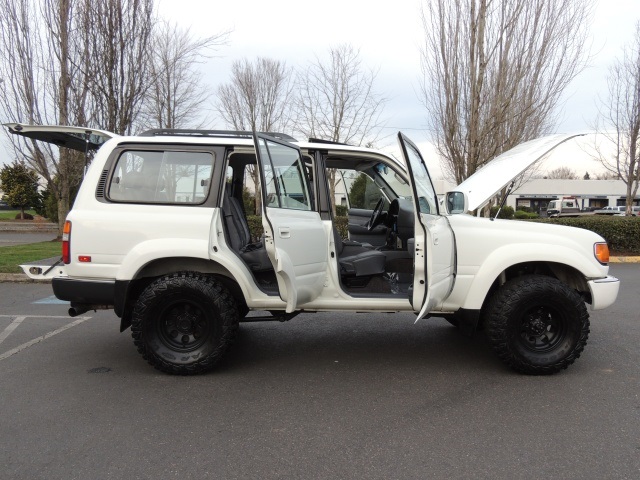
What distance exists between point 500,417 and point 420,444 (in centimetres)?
75

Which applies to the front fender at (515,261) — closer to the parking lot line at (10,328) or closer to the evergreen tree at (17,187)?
the parking lot line at (10,328)

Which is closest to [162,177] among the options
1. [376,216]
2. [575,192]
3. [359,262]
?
[359,262]

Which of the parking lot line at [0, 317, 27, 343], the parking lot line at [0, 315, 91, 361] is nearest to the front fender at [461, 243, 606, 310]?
the parking lot line at [0, 315, 91, 361]

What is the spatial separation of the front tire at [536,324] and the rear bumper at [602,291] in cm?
18

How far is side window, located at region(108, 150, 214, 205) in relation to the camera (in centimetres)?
424

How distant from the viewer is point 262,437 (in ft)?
10.5

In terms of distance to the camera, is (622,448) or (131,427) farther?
(131,427)

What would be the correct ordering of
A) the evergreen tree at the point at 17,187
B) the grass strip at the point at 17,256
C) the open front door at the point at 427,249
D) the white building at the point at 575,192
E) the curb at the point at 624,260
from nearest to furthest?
the open front door at the point at 427,249, the grass strip at the point at 17,256, the curb at the point at 624,260, the evergreen tree at the point at 17,187, the white building at the point at 575,192

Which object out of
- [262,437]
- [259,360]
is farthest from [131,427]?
[259,360]

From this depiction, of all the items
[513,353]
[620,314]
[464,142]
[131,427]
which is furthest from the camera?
[464,142]

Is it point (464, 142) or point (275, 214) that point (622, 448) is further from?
point (464, 142)

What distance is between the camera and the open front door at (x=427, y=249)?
13.2ft

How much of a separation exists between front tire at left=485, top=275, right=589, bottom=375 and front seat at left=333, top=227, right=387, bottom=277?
1.06 metres

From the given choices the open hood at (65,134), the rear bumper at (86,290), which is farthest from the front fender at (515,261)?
the open hood at (65,134)
